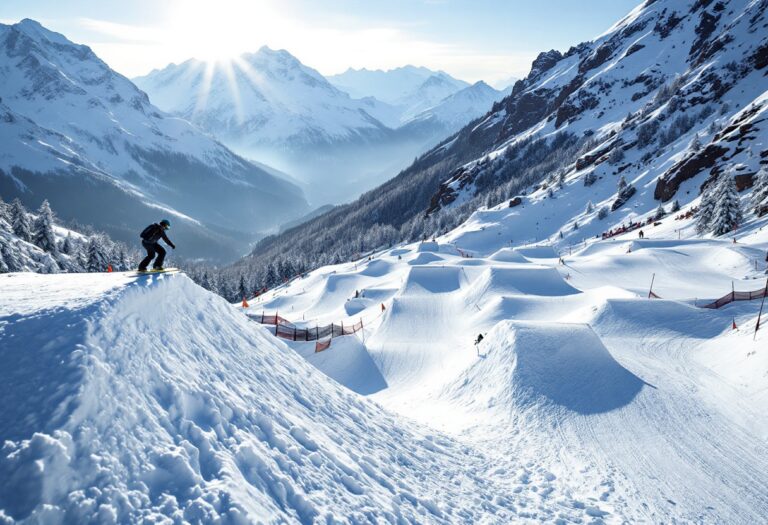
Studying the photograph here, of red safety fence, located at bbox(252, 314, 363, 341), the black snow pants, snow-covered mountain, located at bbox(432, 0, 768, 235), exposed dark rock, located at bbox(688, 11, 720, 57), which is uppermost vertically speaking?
exposed dark rock, located at bbox(688, 11, 720, 57)

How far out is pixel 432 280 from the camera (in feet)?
118

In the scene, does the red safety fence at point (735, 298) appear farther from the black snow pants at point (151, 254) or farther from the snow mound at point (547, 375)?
the black snow pants at point (151, 254)

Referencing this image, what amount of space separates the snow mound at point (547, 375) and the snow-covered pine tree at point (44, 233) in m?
60.5

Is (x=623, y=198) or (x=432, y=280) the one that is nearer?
(x=432, y=280)

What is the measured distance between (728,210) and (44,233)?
256 feet

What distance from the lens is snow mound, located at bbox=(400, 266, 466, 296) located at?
114 ft

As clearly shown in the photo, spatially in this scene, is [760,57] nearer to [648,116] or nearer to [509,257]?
[648,116]

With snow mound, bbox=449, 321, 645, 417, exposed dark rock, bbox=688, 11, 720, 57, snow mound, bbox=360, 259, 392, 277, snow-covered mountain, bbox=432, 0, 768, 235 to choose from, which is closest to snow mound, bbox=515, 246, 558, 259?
snow mound, bbox=360, 259, 392, 277

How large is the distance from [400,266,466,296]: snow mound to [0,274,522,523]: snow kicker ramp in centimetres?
2299

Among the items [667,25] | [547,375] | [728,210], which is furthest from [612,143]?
[547,375]

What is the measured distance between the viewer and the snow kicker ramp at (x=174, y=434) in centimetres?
560

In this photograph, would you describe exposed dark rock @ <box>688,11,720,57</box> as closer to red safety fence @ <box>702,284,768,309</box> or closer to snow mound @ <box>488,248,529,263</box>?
snow mound @ <box>488,248,529,263</box>

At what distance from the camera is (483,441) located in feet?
42.9

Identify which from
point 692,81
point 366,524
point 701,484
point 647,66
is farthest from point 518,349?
point 647,66
